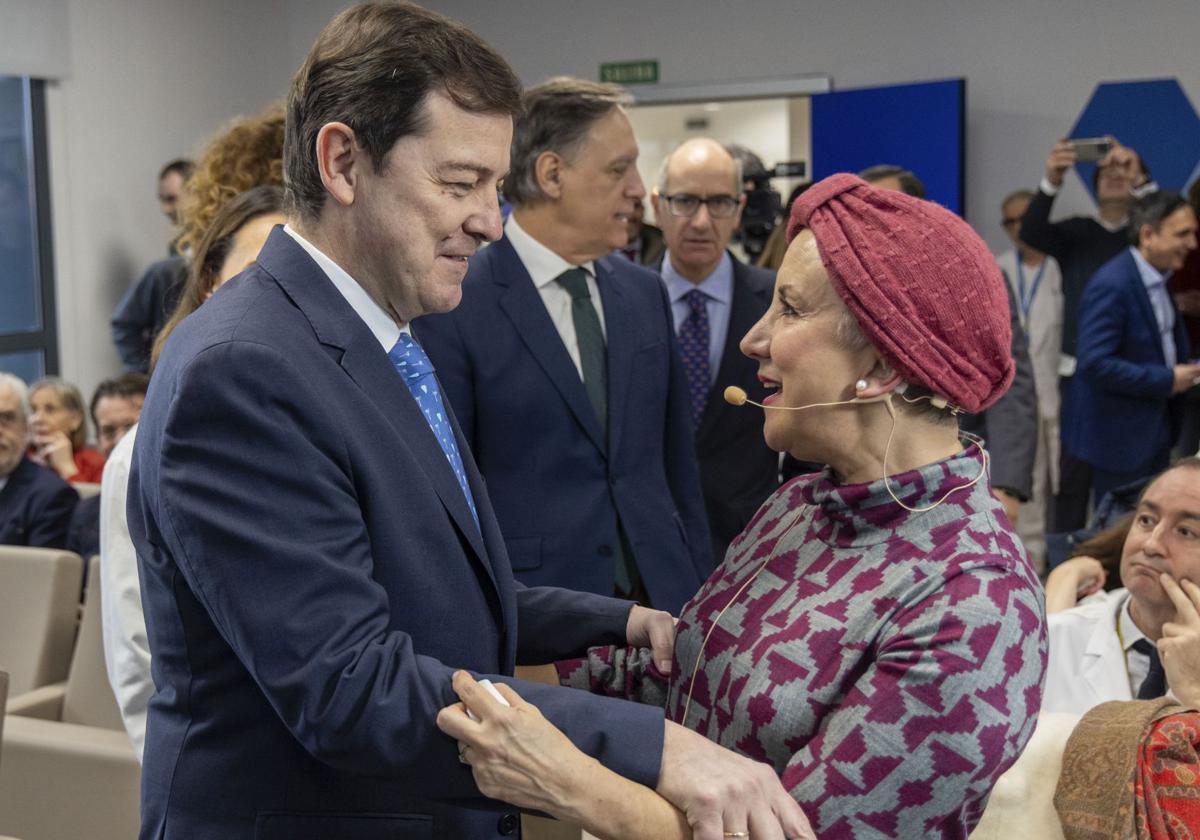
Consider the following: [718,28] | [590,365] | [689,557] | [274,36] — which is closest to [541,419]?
[590,365]

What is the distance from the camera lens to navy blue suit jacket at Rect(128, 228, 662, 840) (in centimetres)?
107

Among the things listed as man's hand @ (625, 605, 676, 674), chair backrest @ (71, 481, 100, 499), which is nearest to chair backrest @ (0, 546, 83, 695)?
chair backrest @ (71, 481, 100, 499)

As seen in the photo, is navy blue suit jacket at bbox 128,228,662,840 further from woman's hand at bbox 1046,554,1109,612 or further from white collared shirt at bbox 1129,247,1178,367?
white collared shirt at bbox 1129,247,1178,367

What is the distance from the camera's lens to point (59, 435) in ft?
15.8

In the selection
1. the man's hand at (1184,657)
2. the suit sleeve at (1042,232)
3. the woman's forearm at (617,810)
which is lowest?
the man's hand at (1184,657)

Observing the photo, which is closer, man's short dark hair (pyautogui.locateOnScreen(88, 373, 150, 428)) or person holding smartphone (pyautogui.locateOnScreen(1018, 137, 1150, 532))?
man's short dark hair (pyautogui.locateOnScreen(88, 373, 150, 428))

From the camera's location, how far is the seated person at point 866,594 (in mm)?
1164

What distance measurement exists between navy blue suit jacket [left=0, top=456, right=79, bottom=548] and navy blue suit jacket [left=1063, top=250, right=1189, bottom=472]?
356 cm

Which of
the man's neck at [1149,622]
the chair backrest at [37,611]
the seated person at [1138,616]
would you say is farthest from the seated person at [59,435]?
the man's neck at [1149,622]

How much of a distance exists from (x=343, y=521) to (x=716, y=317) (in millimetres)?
2092

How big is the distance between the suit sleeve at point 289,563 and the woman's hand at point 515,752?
2 cm

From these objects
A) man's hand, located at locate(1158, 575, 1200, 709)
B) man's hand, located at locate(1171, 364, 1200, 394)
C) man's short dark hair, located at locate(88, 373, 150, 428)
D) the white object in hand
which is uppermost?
the white object in hand

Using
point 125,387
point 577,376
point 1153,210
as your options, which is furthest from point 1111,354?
point 125,387

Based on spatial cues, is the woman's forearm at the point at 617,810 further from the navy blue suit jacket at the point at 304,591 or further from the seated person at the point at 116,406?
the seated person at the point at 116,406
